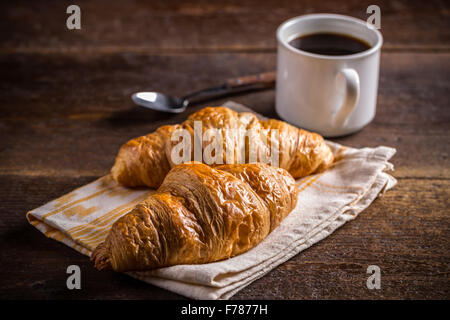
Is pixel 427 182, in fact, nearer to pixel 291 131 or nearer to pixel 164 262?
pixel 291 131

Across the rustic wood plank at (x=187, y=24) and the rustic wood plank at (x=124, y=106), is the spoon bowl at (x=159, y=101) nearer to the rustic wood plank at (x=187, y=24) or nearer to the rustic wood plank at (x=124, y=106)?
the rustic wood plank at (x=124, y=106)

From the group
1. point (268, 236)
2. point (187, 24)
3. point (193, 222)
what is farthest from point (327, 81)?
point (187, 24)

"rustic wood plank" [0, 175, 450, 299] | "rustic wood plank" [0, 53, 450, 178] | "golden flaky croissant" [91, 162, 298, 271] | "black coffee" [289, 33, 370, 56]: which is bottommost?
"rustic wood plank" [0, 175, 450, 299]

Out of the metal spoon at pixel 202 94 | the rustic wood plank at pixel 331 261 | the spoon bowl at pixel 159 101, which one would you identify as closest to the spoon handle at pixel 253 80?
the metal spoon at pixel 202 94

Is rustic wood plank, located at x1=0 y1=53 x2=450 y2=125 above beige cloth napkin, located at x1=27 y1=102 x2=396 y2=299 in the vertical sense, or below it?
above

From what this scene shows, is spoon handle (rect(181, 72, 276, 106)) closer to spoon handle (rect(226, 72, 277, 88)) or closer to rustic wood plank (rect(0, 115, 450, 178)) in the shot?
spoon handle (rect(226, 72, 277, 88))

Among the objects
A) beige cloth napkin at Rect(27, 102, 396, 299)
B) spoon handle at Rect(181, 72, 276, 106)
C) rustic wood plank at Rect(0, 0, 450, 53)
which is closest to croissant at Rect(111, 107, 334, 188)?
beige cloth napkin at Rect(27, 102, 396, 299)
